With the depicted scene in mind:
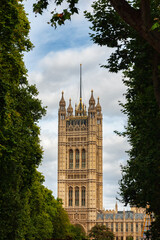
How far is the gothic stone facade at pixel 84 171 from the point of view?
144500 millimetres

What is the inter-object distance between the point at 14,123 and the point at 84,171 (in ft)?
404

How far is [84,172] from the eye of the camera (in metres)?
149

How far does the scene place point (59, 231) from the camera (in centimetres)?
7900

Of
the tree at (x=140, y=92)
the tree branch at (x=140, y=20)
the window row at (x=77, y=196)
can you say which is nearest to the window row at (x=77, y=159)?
the window row at (x=77, y=196)

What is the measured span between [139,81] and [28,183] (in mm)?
11494

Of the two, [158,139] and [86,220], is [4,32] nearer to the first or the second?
[158,139]

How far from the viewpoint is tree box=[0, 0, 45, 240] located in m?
21.6

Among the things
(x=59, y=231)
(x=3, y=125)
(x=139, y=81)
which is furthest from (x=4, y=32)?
(x=59, y=231)

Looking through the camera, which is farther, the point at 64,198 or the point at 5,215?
the point at 64,198

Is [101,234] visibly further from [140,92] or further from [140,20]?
[140,20]

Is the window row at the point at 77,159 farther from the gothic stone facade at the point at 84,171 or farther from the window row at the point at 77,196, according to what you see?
the window row at the point at 77,196

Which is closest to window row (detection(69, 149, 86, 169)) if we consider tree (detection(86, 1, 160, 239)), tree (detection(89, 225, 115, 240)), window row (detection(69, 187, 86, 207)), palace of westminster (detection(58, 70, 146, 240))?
palace of westminster (detection(58, 70, 146, 240))

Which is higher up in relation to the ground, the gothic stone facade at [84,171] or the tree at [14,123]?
the gothic stone facade at [84,171]

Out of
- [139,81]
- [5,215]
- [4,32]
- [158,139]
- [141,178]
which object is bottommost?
[5,215]
